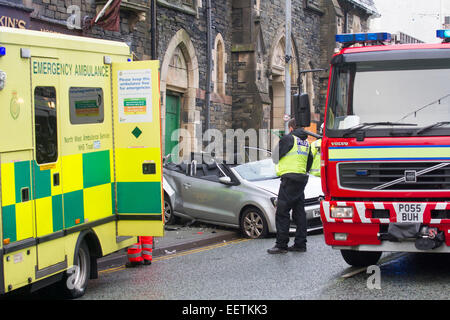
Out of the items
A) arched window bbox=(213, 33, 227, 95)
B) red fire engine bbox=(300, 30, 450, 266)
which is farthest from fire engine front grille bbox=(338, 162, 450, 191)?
arched window bbox=(213, 33, 227, 95)

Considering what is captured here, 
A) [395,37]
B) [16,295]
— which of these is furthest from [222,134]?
[16,295]

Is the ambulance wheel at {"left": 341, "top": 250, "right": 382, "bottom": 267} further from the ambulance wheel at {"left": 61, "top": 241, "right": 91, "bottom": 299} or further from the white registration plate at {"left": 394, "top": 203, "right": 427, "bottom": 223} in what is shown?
the ambulance wheel at {"left": 61, "top": 241, "right": 91, "bottom": 299}

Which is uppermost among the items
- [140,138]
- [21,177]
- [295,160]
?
[140,138]

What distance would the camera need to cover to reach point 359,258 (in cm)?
977

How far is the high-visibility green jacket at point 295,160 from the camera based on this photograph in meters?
11.3

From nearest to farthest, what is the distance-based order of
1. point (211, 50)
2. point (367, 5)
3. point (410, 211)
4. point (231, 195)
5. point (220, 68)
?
point (410, 211) → point (231, 195) → point (211, 50) → point (220, 68) → point (367, 5)

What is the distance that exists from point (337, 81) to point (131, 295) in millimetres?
3451

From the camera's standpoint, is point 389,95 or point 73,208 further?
point 389,95

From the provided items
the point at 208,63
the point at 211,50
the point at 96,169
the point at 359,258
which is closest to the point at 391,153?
the point at 359,258

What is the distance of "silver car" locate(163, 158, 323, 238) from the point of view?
13500 mm

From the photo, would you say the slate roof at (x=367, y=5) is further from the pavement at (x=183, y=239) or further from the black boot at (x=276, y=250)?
the black boot at (x=276, y=250)

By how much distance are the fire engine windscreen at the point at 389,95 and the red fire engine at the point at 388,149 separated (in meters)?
0.01

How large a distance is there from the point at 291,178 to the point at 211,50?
43.4 feet

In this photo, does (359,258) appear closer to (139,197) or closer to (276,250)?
(276,250)
